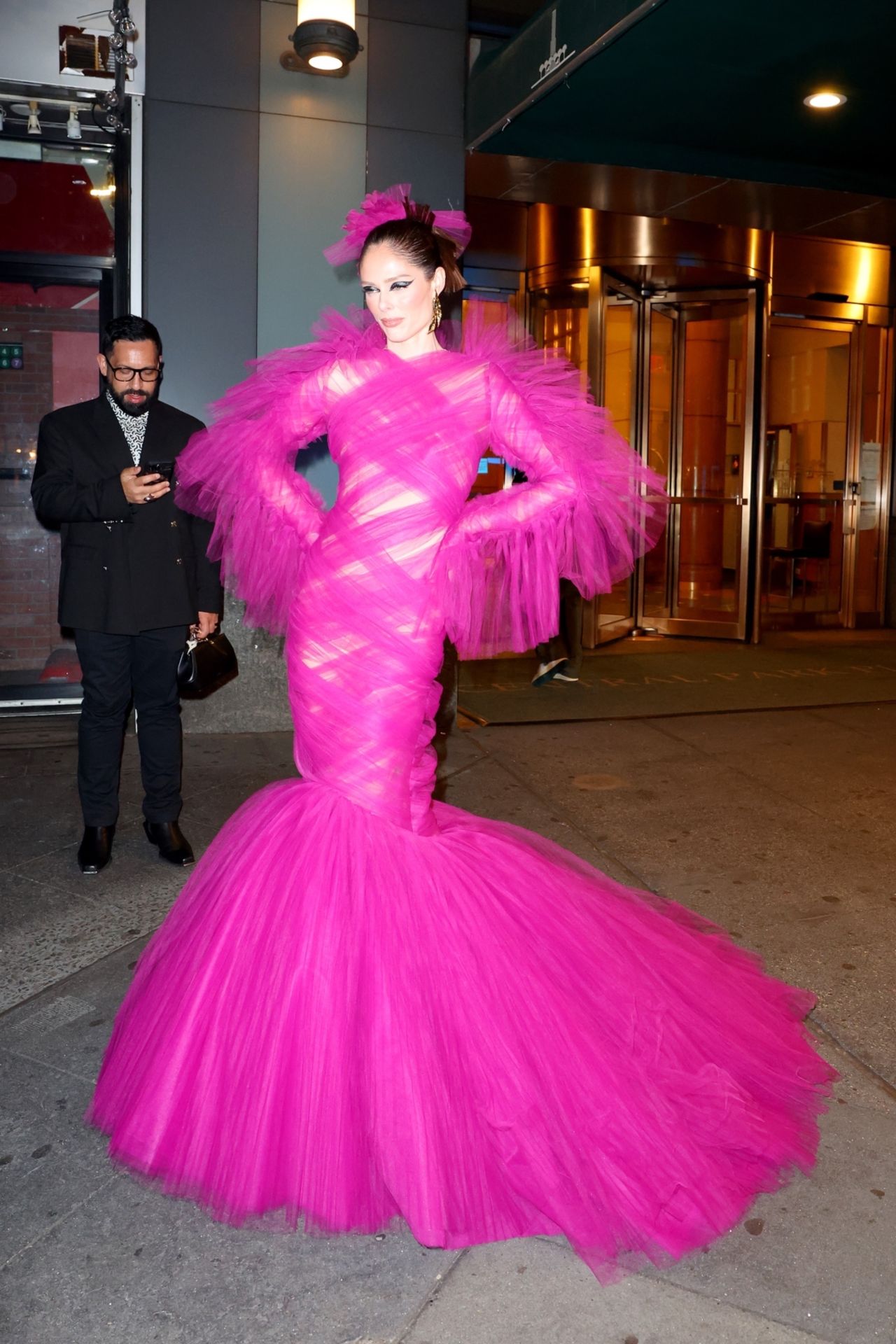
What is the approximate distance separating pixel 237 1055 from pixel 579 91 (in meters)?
5.65

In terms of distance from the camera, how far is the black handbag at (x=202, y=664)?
427 cm

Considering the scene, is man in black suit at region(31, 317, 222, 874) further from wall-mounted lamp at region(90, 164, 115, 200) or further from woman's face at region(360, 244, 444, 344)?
wall-mounted lamp at region(90, 164, 115, 200)

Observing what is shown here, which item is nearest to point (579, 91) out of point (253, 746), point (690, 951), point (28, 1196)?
point (253, 746)

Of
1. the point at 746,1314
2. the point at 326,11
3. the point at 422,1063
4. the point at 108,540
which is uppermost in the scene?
the point at 326,11

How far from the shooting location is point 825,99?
21.3 feet

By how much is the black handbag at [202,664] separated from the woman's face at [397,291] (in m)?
2.01

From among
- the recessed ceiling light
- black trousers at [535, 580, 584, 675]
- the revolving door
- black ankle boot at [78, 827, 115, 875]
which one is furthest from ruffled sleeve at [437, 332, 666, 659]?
the revolving door

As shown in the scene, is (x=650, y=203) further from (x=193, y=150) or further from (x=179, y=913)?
(x=179, y=913)

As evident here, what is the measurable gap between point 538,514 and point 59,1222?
1.79 m

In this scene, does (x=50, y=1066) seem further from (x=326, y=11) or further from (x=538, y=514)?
(x=326, y=11)

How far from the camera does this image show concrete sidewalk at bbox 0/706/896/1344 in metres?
2.03

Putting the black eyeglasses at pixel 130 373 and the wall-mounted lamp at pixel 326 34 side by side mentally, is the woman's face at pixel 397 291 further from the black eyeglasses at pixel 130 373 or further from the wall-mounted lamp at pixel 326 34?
the wall-mounted lamp at pixel 326 34

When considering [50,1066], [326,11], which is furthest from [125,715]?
[326,11]

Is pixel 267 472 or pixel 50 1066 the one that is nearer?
pixel 267 472
